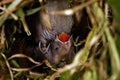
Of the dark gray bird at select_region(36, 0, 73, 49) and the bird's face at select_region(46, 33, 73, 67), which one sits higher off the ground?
Result: the dark gray bird at select_region(36, 0, 73, 49)

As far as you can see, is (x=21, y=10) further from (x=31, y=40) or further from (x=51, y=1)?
(x=31, y=40)

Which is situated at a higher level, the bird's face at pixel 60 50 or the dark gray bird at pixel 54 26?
the dark gray bird at pixel 54 26

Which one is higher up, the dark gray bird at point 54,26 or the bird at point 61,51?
the dark gray bird at point 54,26

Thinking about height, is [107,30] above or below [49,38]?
above

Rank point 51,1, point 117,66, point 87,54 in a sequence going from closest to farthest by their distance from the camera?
point 117,66
point 87,54
point 51,1

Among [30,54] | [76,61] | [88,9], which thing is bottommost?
[30,54]

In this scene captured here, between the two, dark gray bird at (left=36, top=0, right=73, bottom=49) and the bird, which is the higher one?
dark gray bird at (left=36, top=0, right=73, bottom=49)

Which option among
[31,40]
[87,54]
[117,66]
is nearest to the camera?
[117,66]

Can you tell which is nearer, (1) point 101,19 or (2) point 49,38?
(1) point 101,19

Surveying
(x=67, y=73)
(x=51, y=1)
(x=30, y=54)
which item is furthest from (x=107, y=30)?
(x=30, y=54)
